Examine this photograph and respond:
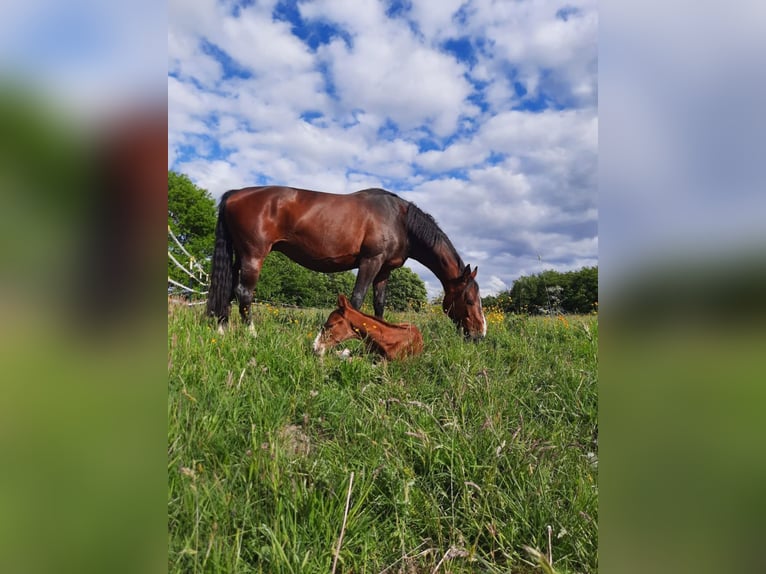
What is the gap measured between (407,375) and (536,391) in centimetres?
117

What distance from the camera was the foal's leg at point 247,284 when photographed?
4691 mm

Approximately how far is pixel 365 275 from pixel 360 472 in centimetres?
370

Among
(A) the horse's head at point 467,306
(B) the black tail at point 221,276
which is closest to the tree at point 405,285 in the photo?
(A) the horse's head at point 467,306

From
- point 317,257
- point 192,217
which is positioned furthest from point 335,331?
point 192,217

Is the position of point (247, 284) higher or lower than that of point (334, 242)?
lower

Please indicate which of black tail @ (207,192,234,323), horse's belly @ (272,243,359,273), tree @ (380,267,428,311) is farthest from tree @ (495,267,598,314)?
Result: tree @ (380,267,428,311)

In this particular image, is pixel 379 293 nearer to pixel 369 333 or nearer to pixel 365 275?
pixel 365 275

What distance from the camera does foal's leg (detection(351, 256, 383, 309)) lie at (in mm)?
5352

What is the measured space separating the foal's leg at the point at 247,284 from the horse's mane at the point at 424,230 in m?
2.34

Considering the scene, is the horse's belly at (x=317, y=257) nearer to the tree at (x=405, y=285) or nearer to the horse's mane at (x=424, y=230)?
the horse's mane at (x=424, y=230)

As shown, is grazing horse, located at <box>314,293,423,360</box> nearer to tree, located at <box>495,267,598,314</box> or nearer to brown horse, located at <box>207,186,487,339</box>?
brown horse, located at <box>207,186,487,339</box>

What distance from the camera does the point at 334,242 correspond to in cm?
521
